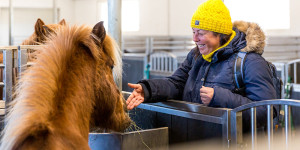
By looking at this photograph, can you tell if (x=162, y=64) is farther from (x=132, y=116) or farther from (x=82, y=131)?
(x=82, y=131)

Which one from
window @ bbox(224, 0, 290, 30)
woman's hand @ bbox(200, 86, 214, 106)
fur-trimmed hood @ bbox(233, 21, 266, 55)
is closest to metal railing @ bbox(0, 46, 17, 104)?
woman's hand @ bbox(200, 86, 214, 106)

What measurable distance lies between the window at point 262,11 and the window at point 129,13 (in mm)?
3962

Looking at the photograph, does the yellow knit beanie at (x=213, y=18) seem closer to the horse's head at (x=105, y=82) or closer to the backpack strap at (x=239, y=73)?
the backpack strap at (x=239, y=73)

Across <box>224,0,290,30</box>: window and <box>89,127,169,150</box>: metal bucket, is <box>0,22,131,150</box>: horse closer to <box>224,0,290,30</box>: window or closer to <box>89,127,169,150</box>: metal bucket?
<box>89,127,169,150</box>: metal bucket

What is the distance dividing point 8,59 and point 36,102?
0.72 metres

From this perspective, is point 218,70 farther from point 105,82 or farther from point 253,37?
point 105,82

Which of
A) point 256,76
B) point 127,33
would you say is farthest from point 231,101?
point 127,33

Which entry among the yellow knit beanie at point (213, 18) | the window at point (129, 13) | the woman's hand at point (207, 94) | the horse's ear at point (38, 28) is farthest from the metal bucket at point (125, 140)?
the window at point (129, 13)

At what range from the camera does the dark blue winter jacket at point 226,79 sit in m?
1.99

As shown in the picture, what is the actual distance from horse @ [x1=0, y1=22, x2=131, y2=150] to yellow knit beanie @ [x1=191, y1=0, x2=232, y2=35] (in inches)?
30.4

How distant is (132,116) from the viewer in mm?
2643

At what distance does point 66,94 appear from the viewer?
4.41 ft

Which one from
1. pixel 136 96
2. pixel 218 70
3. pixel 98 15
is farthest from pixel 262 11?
pixel 136 96

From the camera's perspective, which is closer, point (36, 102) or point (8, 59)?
point (36, 102)
